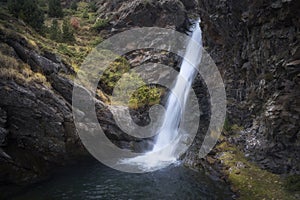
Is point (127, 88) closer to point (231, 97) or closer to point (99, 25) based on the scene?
point (231, 97)

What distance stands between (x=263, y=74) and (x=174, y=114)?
10135 mm

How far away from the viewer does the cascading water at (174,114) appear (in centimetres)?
2327

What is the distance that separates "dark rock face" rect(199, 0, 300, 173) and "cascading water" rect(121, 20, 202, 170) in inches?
179

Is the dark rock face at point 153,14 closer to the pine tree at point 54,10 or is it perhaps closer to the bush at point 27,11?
the pine tree at point 54,10

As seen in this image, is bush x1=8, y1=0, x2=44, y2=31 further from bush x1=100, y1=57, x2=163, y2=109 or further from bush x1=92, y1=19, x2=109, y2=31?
bush x1=92, y1=19, x2=109, y2=31

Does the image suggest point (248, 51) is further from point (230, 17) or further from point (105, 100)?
point (105, 100)

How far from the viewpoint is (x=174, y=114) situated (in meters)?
28.1

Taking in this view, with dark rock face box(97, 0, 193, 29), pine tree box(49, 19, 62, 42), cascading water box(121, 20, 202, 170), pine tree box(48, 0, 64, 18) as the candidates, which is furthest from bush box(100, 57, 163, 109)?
pine tree box(48, 0, 64, 18)

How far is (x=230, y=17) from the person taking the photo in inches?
938

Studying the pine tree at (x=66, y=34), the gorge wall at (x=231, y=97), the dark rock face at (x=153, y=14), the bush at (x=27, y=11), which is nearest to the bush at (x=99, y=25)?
the dark rock face at (x=153, y=14)

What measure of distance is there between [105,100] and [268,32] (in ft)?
50.8

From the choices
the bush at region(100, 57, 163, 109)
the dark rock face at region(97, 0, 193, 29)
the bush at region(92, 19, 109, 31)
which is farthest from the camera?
the bush at region(92, 19, 109, 31)

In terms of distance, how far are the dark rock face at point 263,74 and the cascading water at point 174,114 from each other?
14.9 ft

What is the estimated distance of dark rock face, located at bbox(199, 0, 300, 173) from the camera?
17203 millimetres
